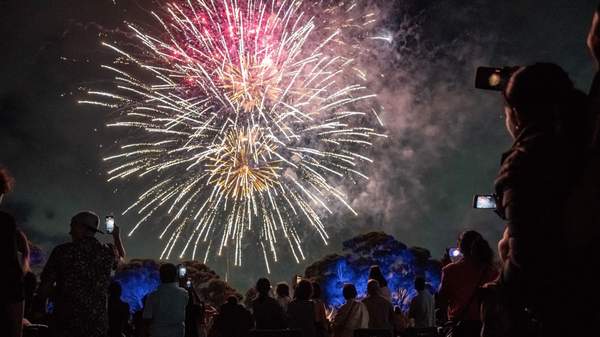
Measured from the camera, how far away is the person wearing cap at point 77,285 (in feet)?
17.5

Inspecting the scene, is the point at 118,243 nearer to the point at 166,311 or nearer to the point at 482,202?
the point at 166,311

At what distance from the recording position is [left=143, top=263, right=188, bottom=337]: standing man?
6.77 meters

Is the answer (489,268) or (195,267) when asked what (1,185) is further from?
(195,267)

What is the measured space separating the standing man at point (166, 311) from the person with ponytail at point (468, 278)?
3.01 metres

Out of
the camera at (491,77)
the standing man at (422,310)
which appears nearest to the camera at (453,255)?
the standing man at (422,310)

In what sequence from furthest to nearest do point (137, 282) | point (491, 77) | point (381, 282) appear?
1. point (137, 282)
2. point (381, 282)
3. point (491, 77)

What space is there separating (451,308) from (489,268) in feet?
1.91

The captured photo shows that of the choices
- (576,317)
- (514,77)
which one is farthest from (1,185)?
(576,317)

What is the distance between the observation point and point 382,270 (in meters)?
58.3

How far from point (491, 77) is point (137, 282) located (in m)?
62.8

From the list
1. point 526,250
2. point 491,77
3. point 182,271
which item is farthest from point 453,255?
point 526,250

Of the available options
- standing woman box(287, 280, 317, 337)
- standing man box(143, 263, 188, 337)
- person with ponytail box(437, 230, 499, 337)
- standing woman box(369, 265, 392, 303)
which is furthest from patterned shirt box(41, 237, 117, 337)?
standing woman box(369, 265, 392, 303)

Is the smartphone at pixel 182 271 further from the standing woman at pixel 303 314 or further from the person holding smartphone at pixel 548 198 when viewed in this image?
the person holding smartphone at pixel 548 198

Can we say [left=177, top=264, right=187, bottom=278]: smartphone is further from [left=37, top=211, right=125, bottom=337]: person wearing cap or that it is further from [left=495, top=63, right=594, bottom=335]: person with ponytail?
[left=495, top=63, right=594, bottom=335]: person with ponytail
